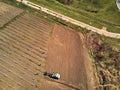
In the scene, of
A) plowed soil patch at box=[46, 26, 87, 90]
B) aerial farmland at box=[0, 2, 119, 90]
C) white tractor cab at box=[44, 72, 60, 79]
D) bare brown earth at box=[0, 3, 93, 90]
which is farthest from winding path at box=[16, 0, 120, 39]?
white tractor cab at box=[44, 72, 60, 79]

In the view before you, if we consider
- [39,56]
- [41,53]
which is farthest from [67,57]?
[39,56]

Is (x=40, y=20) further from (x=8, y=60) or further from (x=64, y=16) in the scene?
(x=8, y=60)

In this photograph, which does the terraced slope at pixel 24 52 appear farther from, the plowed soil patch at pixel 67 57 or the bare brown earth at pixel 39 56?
the plowed soil patch at pixel 67 57

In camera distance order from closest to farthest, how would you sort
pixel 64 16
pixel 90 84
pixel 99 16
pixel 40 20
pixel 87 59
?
pixel 90 84
pixel 87 59
pixel 40 20
pixel 64 16
pixel 99 16

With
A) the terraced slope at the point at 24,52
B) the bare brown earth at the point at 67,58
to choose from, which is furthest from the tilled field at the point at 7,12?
the bare brown earth at the point at 67,58

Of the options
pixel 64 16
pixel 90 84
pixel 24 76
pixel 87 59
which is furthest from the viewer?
pixel 64 16

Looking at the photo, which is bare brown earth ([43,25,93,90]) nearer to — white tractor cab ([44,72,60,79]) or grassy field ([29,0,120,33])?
white tractor cab ([44,72,60,79])

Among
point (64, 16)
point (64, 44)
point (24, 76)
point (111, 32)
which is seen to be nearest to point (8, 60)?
point (24, 76)
